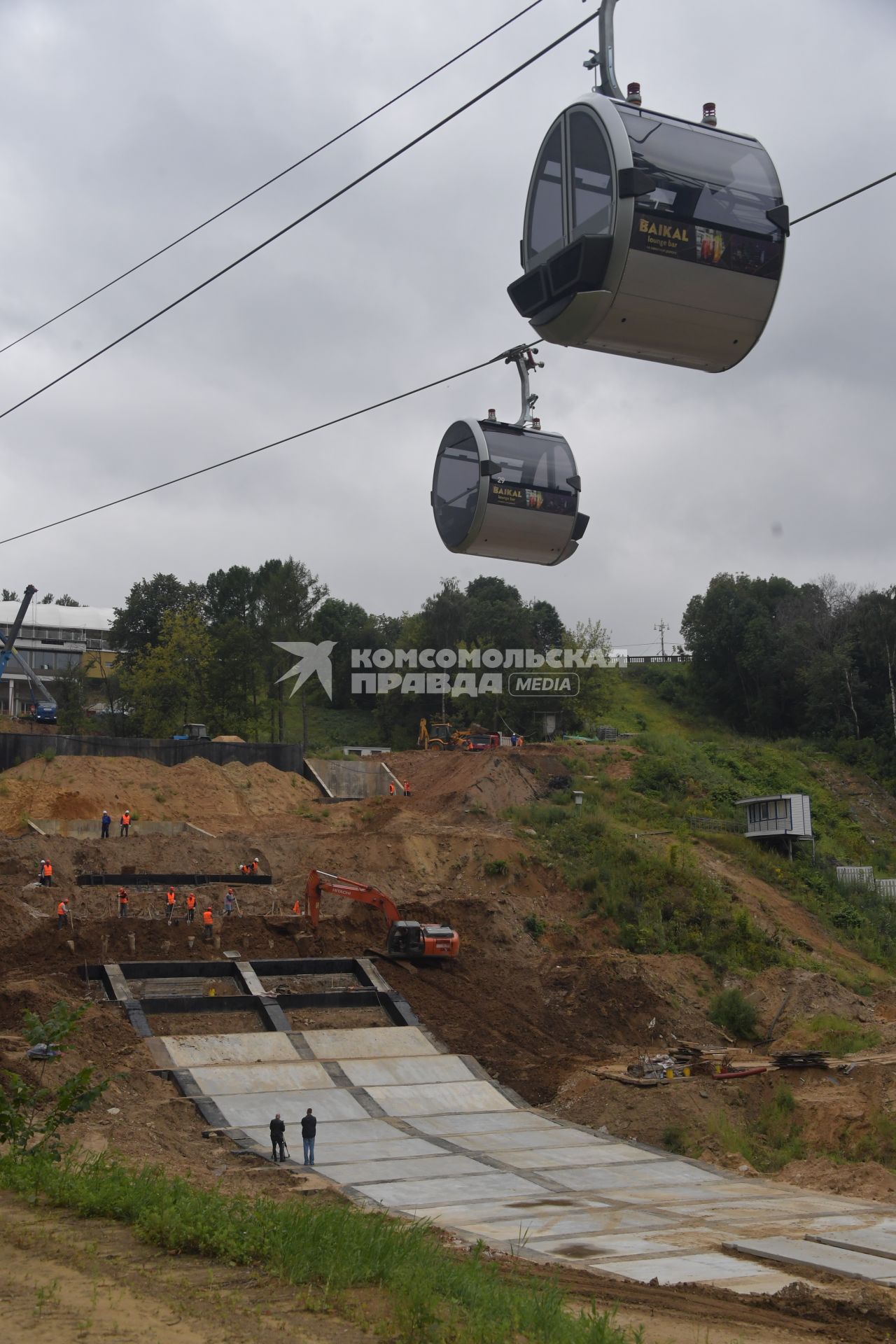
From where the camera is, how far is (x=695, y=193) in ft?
24.7

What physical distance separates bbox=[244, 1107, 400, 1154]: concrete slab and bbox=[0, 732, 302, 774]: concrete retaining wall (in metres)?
26.3

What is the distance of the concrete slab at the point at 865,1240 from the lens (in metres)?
14.8

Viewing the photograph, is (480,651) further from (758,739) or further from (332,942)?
(332,942)

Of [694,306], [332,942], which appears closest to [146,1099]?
[332,942]

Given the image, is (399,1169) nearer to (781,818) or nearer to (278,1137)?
(278,1137)

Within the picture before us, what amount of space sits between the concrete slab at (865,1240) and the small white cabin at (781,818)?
28.1 metres

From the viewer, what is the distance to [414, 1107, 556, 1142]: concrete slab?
22703 mm

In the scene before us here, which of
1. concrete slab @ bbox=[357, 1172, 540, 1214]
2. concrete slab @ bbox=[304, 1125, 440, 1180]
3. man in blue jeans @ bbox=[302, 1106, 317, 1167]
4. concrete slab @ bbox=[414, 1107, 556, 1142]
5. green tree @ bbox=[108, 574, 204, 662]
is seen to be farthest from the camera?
green tree @ bbox=[108, 574, 204, 662]

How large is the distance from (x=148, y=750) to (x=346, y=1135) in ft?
93.8

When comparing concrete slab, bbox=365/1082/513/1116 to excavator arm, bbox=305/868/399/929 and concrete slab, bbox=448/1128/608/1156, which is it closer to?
concrete slab, bbox=448/1128/608/1156

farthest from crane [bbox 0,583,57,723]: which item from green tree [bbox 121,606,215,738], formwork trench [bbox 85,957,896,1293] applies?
formwork trench [bbox 85,957,896,1293]

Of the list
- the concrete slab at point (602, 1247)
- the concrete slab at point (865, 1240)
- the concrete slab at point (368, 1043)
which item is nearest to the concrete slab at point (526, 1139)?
the concrete slab at point (368, 1043)

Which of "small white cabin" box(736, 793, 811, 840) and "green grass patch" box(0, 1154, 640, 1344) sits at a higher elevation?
"small white cabin" box(736, 793, 811, 840)

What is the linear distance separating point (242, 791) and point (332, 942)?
15561mm
